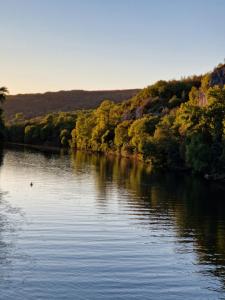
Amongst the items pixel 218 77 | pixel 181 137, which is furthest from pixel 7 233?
pixel 218 77

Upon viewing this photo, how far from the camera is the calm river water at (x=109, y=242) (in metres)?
28.4

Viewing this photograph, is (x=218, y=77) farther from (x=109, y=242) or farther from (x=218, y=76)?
(x=109, y=242)

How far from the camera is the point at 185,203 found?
2441 inches

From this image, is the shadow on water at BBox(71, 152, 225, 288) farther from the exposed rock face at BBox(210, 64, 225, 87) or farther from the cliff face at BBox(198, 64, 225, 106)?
the exposed rock face at BBox(210, 64, 225, 87)

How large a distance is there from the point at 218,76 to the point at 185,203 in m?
99.6

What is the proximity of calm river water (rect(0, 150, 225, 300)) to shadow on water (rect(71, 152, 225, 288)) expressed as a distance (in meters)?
0.11

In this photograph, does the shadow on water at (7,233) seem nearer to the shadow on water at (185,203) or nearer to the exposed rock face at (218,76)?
the shadow on water at (185,203)

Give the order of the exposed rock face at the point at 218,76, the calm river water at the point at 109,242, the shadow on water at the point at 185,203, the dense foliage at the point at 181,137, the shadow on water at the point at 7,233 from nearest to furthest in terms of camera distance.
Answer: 1. the calm river water at the point at 109,242
2. the shadow on water at the point at 7,233
3. the shadow on water at the point at 185,203
4. the dense foliage at the point at 181,137
5. the exposed rock face at the point at 218,76

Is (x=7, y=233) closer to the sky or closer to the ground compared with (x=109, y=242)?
closer to the sky

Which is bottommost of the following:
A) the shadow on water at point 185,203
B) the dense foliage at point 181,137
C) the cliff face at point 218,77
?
the shadow on water at point 185,203

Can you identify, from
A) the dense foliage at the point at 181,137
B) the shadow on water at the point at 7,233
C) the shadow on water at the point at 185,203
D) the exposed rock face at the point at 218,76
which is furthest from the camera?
the exposed rock face at the point at 218,76

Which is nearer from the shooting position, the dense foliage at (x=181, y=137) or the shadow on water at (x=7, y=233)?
the shadow on water at (x=7, y=233)

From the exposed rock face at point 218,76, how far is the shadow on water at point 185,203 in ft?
201

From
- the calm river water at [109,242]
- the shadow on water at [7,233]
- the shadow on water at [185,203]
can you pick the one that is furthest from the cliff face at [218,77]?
the shadow on water at [7,233]
